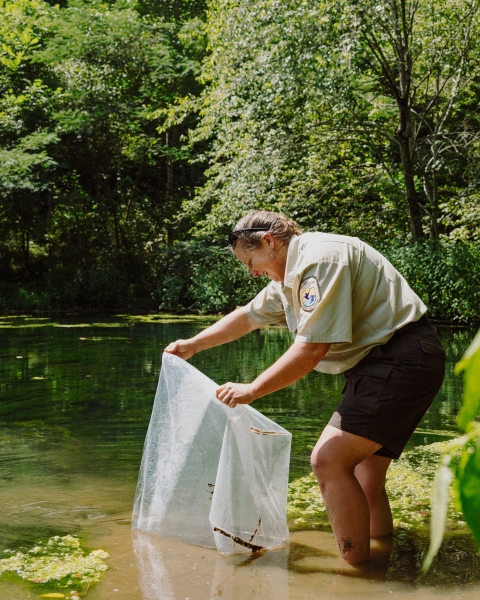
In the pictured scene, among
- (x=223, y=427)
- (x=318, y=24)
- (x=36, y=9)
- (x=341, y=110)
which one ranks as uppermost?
(x=36, y=9)

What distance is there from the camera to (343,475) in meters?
2.84

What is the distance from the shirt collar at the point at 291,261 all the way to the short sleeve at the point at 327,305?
0.15 metres

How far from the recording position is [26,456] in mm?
5020

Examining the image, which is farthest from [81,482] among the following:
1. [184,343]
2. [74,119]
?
[74,119]

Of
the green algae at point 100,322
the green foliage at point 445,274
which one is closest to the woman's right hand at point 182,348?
the green foliage at point 445,274

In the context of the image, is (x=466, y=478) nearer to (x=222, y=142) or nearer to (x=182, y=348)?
(x=182, y=348)

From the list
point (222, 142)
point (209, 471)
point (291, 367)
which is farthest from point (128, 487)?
point (222, 142)

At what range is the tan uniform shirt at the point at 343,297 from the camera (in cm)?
272

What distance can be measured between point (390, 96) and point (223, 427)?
1551 cm

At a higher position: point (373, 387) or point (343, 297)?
point (343, 297)

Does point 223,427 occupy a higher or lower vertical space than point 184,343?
lower

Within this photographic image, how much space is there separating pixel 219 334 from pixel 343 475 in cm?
97

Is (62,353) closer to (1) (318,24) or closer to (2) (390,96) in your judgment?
(1) (318,24)

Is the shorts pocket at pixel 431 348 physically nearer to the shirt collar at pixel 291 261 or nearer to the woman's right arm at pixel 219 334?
the shirt collar at pixel 291 261
